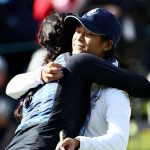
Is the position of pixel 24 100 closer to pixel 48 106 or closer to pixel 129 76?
pixel 48 106

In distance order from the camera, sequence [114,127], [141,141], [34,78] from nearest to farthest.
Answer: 1. [114,127]
2. [34,78]
3. [141,141]

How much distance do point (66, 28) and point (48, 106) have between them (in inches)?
23.9

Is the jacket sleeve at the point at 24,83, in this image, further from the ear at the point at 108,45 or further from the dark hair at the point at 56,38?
the ear at the point at 108,45

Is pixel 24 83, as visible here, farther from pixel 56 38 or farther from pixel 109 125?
pixel 109 125

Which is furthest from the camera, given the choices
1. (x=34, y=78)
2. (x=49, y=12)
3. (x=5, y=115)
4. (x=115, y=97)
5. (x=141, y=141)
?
(x=49, y=12)

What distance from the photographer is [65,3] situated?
23.7 ft

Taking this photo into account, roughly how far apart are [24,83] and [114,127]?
0.62 meters

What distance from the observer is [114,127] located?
229cm

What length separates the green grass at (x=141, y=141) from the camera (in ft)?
21.1

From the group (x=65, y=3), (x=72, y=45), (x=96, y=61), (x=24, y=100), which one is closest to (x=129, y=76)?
(x=96, y=61)

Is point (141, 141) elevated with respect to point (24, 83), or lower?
elevated

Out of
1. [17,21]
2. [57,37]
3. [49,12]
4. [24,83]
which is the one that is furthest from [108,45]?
[17,21]

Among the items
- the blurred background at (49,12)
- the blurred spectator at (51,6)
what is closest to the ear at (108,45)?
the blurred background at (49,12)

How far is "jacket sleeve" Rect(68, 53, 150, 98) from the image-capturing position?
2.45m
